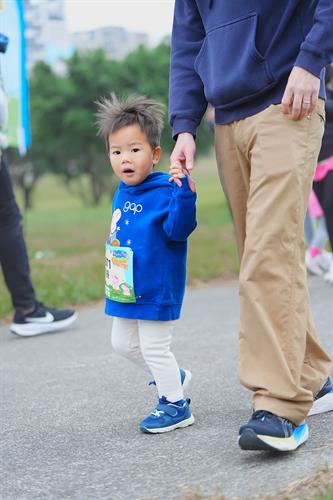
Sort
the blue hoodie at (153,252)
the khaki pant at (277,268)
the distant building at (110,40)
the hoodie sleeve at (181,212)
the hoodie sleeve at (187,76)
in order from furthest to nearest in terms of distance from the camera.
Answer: the distant building at (110,40), the hoodie sleeve at (187,76), the blue hoodie at (153,252), the hoodie sleeve at (181,212), the khaki pant at (277,268)

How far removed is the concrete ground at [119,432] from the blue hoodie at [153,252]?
488mm

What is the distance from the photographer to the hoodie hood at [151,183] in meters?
3.37

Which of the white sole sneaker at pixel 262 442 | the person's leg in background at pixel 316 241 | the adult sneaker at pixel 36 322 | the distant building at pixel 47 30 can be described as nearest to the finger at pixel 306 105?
the white sole sneaker at pixel 262 442

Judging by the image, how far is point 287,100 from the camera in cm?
299

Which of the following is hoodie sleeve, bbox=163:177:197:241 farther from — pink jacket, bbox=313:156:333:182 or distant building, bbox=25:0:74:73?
distant building, bbox=25:0:74:73

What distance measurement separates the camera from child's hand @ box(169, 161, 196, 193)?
3.25 m

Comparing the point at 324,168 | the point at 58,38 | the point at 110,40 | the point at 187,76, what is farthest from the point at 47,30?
the point at 187,76

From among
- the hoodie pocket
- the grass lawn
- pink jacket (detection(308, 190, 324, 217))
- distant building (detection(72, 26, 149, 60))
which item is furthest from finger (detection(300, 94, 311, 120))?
distant building (detection(72, 26, 149, 60))

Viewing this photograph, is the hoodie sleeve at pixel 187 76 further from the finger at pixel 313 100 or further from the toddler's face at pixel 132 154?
the finger at pixel 313 100

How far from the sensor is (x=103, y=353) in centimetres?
529

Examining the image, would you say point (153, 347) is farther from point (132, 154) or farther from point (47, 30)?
point (47, 30)

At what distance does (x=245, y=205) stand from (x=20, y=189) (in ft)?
125

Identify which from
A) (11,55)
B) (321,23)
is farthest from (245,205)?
(11,55)

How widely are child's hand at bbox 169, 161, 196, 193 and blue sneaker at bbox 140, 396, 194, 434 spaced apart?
846 millimetres
